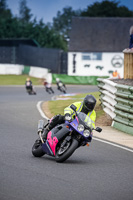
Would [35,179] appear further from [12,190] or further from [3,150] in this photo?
[3,150]

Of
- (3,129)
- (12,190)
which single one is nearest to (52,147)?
(12,190)

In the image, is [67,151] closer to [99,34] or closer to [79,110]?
[79,110]

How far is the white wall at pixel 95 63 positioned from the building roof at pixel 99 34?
598 mm

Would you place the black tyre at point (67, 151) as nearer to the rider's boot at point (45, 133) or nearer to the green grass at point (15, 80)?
the rider's boot at point (45, 133)

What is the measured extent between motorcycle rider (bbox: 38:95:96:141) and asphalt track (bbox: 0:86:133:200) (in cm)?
65

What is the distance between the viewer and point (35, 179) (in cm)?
833

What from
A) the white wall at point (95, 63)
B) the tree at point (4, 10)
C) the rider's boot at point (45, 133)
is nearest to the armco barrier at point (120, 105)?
the rider's boot at point (45, 133)

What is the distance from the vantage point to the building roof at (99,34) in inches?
2473

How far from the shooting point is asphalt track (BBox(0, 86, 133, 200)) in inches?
295

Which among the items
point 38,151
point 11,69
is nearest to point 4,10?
point 11,69

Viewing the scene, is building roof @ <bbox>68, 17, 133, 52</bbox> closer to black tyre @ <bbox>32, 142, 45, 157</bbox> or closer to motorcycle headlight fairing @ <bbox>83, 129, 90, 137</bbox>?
black tyre @ <bbox>32, 142, 45, 157</bbox>

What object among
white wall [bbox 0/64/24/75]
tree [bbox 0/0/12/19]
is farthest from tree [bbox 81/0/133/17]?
tree [bbox 0/0/12/19]

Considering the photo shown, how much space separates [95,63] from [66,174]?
5397 centimetres

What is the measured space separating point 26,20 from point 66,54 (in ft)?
329
